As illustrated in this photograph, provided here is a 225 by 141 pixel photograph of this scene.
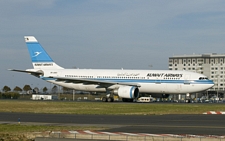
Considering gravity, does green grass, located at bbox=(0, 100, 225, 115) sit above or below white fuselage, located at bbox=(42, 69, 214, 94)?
below

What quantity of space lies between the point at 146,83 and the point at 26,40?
2030cm

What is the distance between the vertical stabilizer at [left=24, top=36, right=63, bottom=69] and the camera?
64.1 m

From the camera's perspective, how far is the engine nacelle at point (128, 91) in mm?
54344

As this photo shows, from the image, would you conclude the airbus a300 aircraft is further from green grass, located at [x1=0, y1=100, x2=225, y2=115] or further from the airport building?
the airport building

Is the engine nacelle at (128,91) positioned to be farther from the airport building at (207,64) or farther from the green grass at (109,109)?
the airport building at (207,64)

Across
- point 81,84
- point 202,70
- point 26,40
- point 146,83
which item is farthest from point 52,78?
point 202,70

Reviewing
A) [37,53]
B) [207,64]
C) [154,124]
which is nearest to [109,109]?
[154,124]

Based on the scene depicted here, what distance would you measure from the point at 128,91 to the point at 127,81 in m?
2.98

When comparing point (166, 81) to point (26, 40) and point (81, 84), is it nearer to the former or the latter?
point (81, 84)

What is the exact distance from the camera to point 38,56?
64.4m

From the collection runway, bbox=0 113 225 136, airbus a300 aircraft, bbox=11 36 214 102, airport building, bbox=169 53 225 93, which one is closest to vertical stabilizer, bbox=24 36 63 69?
airbus a300 aircraft, bbox=11 36 214 102

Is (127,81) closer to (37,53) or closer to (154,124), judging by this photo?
(37,53)

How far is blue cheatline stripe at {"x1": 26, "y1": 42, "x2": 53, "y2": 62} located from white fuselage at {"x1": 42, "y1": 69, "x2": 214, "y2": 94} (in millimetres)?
5398

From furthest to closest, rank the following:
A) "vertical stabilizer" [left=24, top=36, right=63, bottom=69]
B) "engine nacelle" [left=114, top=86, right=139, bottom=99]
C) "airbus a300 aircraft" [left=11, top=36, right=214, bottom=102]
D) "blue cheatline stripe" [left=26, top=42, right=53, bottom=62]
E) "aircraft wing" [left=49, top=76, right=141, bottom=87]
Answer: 1. "blue cheatline stripe" [left=26, top=42, right=53, bottom=62]
2. "vertical stabilizer" [left=24, top=36, right=63, bottom=69]
3. "aircraft wing" [left=49, top=76, right=141, bottom=87]
4. "airbus a300 aircraft" [left=11, top=36, right=214, bottom=102]
5. "engine nacelle" [left=114, top=86, right=139, bottom=99]
